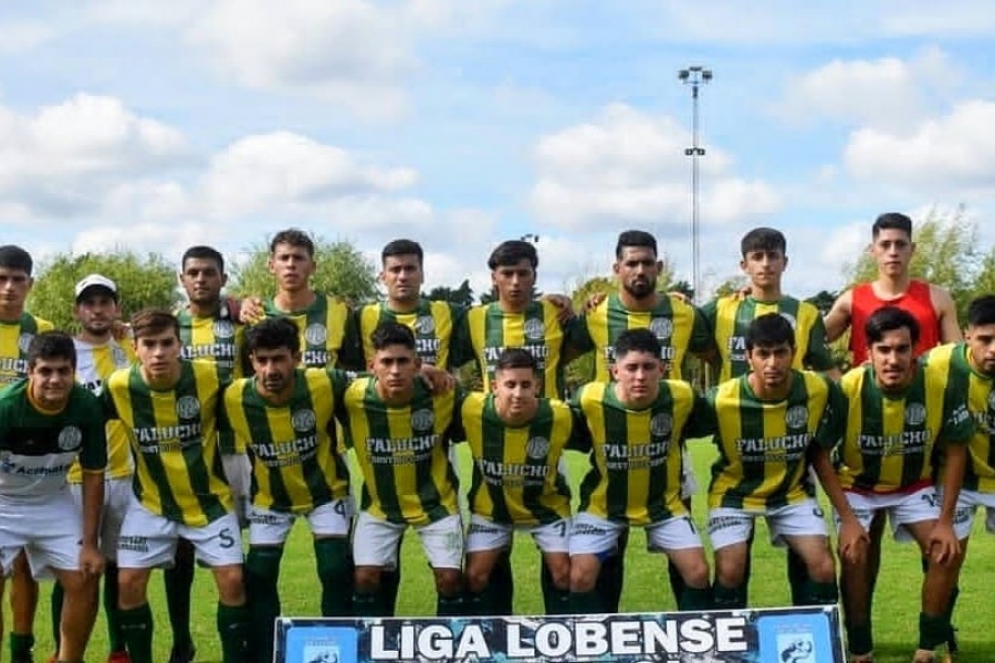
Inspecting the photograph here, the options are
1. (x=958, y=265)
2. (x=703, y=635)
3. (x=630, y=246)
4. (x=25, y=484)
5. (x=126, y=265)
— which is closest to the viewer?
(x=703, y=635)

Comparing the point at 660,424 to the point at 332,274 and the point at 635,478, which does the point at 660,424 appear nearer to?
the point at 635,478

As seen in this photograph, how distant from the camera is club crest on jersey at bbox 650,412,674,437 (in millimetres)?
5750

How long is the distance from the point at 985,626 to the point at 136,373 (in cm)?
465

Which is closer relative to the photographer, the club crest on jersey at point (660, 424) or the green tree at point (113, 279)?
the club crest on jersey at point (660, 424)

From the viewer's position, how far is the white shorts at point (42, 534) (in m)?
5.65

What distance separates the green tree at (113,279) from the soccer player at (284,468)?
42.0m

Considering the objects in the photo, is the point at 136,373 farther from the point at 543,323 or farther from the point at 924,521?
the point at 924,521

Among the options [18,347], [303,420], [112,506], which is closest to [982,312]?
[303,420]

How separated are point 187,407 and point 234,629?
3.34 feet

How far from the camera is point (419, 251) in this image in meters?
6.48

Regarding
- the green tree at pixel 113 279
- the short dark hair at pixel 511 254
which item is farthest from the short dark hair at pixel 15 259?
the green tree at pixel 113 279

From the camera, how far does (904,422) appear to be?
586 cm

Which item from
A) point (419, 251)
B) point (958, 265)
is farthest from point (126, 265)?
point (419, 251)

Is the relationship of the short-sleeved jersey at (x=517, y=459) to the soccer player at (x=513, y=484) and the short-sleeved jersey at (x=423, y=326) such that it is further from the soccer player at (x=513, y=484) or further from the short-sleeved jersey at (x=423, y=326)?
the short-sleeved jersey at (x=423, y=326)
